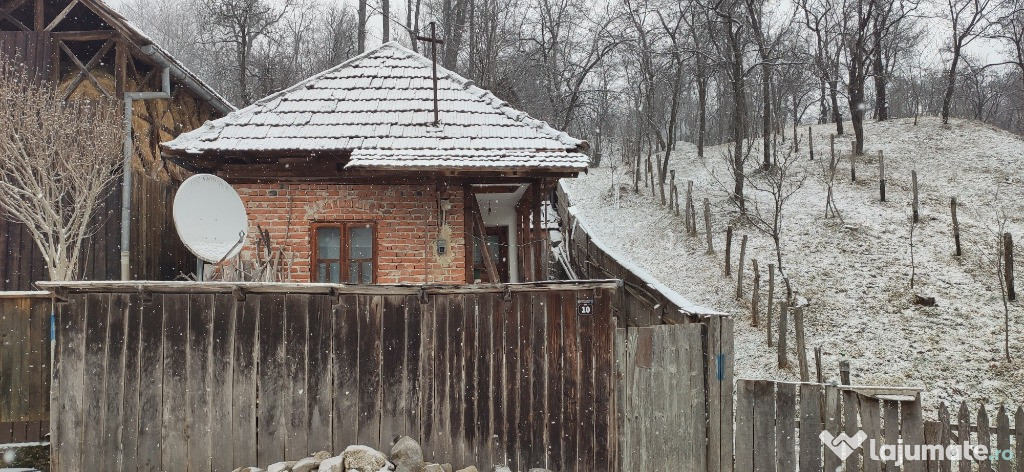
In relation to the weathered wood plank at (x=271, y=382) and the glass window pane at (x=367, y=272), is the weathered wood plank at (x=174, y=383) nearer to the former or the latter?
the weathered wood plank at (x=271, y=382)

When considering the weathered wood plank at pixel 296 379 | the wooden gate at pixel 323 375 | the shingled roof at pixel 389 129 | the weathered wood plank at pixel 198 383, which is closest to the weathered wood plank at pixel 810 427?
the wooden gate at pixel 323 375

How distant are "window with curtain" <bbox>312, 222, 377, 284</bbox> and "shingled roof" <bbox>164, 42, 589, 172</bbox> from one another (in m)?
0.99

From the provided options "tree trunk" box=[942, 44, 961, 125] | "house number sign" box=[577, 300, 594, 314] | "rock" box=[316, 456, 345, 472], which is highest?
"tree trunk" box=[942, 44, 961, 125]

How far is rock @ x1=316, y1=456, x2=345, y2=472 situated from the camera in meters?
4.75

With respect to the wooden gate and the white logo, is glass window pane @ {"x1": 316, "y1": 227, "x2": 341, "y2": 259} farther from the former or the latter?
the white logo

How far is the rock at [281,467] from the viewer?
4.88 meters

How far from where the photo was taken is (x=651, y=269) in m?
14.7

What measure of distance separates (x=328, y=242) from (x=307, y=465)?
2948 mm

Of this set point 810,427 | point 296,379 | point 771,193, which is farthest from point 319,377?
point 771,193

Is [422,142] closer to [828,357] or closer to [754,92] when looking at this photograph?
[828,357]

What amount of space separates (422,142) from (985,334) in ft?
34.0

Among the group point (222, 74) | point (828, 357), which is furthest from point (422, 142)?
point (222, 74)

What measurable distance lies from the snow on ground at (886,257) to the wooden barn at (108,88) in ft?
37.6

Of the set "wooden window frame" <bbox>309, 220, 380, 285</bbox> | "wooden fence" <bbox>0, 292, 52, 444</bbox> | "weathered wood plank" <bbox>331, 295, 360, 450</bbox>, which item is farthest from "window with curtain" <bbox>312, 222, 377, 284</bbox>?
"wooden fence" <bbox>0, 292, 52, 444</bbox>
